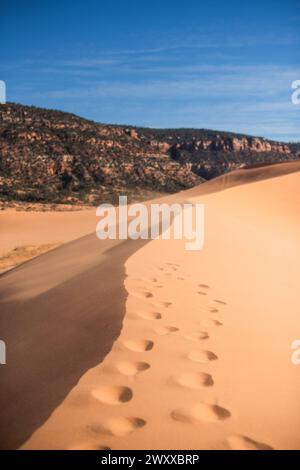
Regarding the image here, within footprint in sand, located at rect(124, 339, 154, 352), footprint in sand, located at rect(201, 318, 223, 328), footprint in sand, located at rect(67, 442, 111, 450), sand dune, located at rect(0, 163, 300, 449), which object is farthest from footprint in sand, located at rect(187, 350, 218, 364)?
footprint in sand, located at rect(67, 442, 111, 450)

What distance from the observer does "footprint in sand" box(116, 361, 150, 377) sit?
264 cm

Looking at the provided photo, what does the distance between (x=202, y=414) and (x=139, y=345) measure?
0.92 metres

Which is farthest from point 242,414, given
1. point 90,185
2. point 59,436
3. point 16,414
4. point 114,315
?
point 90,185

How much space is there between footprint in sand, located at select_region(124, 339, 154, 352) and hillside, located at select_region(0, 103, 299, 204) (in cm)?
3338

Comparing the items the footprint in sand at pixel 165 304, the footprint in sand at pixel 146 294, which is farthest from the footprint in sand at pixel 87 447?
the footprint in sand at pixel 146 294

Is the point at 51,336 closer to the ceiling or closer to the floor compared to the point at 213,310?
closer to the floor

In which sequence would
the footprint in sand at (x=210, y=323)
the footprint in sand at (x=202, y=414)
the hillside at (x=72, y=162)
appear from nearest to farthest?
the footprint in sand at (x=202, y=414)
the footprint in sand at (x=210, y=323)
the hillside at (x=72, y=162)

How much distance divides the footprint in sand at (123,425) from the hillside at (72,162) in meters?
34.3

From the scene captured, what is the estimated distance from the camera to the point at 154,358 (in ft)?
9.41

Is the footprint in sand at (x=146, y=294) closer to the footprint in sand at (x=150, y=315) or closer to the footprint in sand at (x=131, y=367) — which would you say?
the footprint in sand at (x=150, y=315)

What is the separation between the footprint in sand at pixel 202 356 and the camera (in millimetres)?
2887

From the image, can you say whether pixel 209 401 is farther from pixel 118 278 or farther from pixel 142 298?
pixel 118 278

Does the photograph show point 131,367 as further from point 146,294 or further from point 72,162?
point 72,162

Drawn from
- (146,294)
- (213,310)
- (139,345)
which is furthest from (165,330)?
(146,294)
